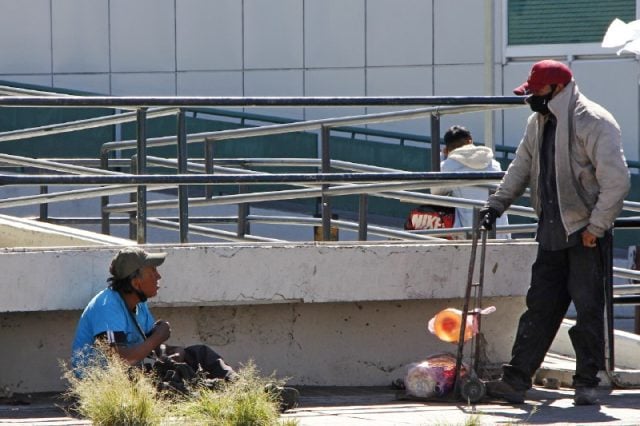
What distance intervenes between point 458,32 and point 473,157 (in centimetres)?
1265

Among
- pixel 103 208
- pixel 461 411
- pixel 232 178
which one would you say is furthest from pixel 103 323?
pixel 103 208

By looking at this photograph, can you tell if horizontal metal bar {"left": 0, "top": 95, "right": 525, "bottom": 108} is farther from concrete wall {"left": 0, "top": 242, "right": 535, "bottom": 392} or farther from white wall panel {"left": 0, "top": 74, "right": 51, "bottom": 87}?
white wall panel {"left": 0, "top": 74, "right": 51, "bottom": 87}

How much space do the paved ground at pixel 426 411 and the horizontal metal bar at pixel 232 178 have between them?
1215 millimetres

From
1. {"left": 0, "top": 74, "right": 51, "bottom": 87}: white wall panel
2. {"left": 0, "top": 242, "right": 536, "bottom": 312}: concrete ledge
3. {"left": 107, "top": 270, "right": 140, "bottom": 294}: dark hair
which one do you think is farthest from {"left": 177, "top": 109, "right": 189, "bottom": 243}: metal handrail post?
{"left": 0, "top": 74, "right": 51, "bottom": 87}: white wall panel

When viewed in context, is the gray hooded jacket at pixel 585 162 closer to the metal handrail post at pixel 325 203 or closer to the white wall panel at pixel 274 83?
the metal handrail post at pixel 325 203

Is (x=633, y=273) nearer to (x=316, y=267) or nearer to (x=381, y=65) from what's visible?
(x=316, y=267)

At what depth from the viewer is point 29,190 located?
16.0m

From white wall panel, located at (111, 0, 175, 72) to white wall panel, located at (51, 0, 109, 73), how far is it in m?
0.17

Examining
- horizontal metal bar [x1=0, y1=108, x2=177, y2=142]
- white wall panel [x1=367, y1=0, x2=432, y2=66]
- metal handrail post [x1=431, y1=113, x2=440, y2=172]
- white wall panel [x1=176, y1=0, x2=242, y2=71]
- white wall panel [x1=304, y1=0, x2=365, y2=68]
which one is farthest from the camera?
white wall panel [x1=176, y1=0, x2=242, y2=71]

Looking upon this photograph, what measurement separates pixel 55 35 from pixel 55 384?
15456mm

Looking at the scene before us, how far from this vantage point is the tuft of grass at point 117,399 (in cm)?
614

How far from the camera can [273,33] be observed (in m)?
22.0

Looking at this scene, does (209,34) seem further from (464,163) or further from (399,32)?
(464,163)

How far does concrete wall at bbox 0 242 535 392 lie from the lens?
7.64 m
